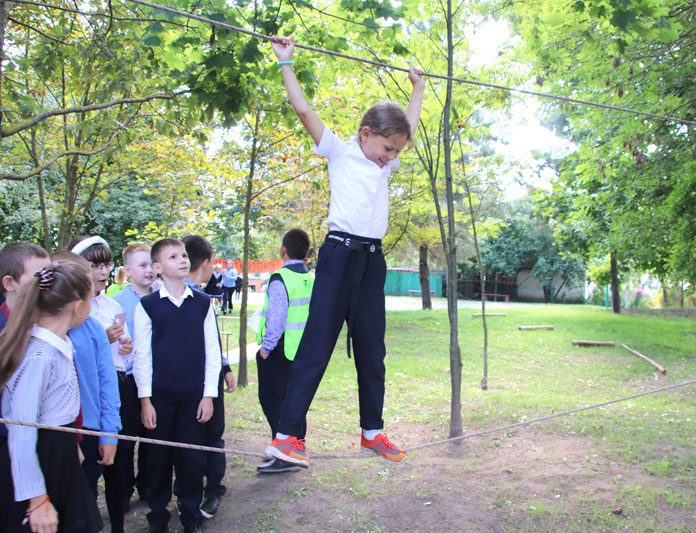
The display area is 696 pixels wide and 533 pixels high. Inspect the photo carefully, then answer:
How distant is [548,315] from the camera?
18141 mm

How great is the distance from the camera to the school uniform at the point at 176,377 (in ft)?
11.4

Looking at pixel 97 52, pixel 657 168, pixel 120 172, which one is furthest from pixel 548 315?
pixel 97 52

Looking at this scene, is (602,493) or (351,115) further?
(351,115)

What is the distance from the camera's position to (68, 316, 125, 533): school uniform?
274 centimetres

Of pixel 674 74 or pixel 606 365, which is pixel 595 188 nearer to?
pixel 606 365

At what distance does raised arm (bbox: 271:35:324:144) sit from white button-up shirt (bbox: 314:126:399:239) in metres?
0.05

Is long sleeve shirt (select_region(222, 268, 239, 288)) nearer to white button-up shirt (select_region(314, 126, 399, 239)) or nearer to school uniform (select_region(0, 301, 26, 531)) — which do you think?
white button-up shirt (select_region(314, 126, 399, 239))

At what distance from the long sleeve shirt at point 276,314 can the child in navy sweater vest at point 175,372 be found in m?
0.75

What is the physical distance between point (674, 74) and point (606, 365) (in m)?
6.10

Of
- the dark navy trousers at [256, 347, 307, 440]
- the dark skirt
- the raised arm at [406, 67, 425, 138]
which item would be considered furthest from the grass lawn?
the raised arm at [406, 67, 425, 138]

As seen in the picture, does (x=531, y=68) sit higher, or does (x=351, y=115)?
(x=531, y=68)

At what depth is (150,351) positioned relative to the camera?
3467mm

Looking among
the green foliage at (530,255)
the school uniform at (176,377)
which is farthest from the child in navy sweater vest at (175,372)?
the green foliage at (530,255)

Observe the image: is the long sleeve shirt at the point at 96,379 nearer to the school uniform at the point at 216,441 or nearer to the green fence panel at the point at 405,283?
the school uniform at the point at 216,441
